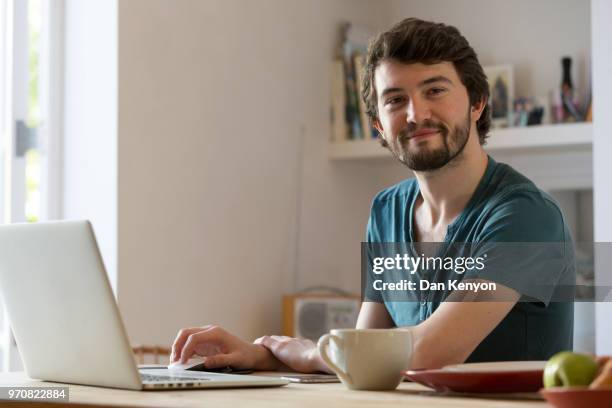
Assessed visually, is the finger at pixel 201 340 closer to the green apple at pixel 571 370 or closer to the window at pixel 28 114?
the green apple at pixel 571 370

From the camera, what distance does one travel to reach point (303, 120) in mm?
3963

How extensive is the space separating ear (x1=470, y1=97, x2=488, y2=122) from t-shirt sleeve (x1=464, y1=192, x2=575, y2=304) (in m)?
0.36

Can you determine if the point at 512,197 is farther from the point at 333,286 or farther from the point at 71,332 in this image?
the point at 333,286

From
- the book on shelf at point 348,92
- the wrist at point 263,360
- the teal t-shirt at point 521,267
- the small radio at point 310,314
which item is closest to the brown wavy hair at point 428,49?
the teal t-shirt at point 521,267

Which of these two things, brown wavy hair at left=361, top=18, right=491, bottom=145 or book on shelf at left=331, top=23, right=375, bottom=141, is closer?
brown wavy hair at left=361, top=18, right=491, bottom=145

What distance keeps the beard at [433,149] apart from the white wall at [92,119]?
4.44 feet

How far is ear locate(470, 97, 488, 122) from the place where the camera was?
2117 mm

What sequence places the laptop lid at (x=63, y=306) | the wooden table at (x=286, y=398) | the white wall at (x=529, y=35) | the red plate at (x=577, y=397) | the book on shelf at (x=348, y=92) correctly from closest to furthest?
1. the red plate at (x=577, y=397)
2. the wooden table at (x=286, y=398)
3. the laptop lid at (x=63, y=306)
4. the white wall at (x=529, y=35)
5. the book on shelf at (x=348, y=92)

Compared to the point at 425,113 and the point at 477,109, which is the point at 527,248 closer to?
the point at 425,113

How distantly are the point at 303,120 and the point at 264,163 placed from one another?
33 cm

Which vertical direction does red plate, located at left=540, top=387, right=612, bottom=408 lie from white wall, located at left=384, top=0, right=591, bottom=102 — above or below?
below

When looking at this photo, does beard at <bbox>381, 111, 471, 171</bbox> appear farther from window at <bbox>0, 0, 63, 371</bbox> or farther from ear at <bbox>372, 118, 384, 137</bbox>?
window at <bbox>0, 0, 63, 371</bbox>

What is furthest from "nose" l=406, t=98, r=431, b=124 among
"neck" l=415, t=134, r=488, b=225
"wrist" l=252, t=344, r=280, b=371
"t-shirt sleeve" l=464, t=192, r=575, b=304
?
"wrist" l=252, t=344, r=280, b=371

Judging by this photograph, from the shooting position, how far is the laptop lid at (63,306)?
121cm
